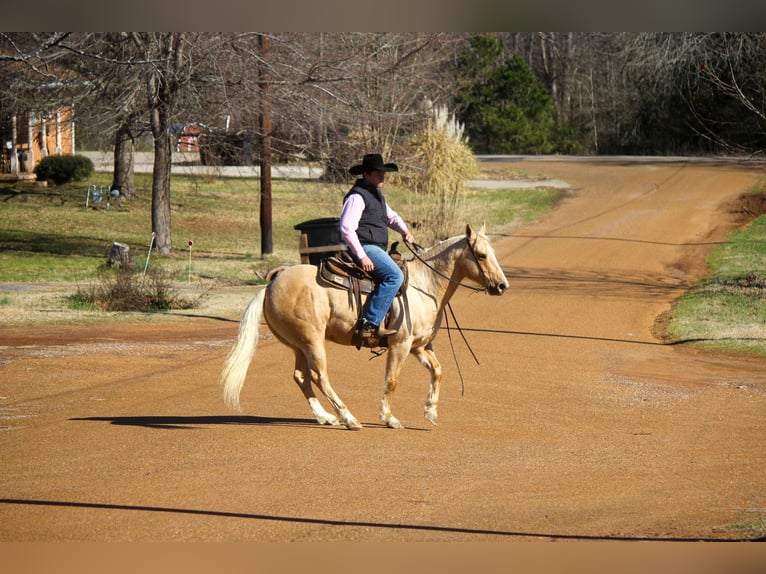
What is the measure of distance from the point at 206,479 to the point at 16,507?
5.46ft

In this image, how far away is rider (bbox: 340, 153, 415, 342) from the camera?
1083cm

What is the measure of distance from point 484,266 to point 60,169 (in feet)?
114

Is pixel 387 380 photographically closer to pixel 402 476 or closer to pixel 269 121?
pixel 402 476

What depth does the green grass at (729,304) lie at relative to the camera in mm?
19145

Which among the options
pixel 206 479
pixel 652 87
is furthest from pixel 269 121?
pixel 652 87

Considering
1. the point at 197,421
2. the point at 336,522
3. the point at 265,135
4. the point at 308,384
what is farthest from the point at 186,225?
the point at 336,522

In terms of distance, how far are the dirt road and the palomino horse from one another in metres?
0.50

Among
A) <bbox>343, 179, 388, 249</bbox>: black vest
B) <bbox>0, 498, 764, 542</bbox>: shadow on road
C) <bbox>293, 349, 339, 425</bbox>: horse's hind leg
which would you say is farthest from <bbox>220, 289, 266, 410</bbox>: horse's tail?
<bbox>0, 498, 764, 542</bbox>: shadow on road

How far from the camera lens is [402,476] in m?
9.32

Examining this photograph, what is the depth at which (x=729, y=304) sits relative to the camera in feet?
74.2

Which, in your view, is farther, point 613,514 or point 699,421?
point 699,421

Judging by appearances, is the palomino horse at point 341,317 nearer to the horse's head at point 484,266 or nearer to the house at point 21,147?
the horse's head at point 484,266

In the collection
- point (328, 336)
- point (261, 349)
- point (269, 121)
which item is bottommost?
point (261, 349)

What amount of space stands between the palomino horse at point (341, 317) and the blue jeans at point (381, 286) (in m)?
0.23
